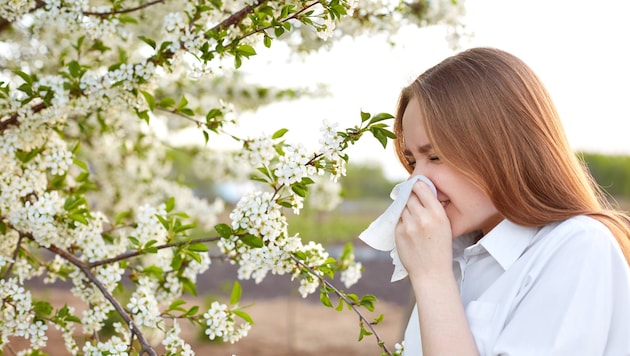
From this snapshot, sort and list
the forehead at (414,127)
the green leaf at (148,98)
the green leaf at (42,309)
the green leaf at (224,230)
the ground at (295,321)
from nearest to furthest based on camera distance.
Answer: the forehead at (414,127) < the green leaf at (224,230) < the green leaf at (42,309) < the green leaf at (148,98) < the ground at (295,321)

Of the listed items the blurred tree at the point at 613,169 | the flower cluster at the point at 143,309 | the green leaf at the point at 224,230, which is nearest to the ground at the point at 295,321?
the flower cluster at the point at 143,309

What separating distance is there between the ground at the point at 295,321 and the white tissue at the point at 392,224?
9.46ft

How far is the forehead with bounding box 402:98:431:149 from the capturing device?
1560 millimetres

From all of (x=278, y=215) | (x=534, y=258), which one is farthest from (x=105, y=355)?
(x=534, y=258)

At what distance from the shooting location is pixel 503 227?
4.98 ft

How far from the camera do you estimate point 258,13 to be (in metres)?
1.75

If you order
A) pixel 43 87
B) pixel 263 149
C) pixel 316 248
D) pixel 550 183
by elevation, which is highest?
pixel 43 87

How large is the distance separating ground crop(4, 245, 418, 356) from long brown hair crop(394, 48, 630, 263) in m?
3.06

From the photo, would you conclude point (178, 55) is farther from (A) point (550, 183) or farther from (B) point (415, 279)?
(A) point (550, 183)

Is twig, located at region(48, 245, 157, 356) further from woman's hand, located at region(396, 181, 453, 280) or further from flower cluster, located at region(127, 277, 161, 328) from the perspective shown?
woman's hand, located at region(396, 181, 453, 280)

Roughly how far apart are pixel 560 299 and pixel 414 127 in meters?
0.52

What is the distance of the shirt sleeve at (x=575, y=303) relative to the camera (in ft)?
4.25

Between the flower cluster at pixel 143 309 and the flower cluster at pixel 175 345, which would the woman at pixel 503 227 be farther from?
the flower cluster at pixel 143 309

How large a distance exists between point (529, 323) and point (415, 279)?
0.84 ft
